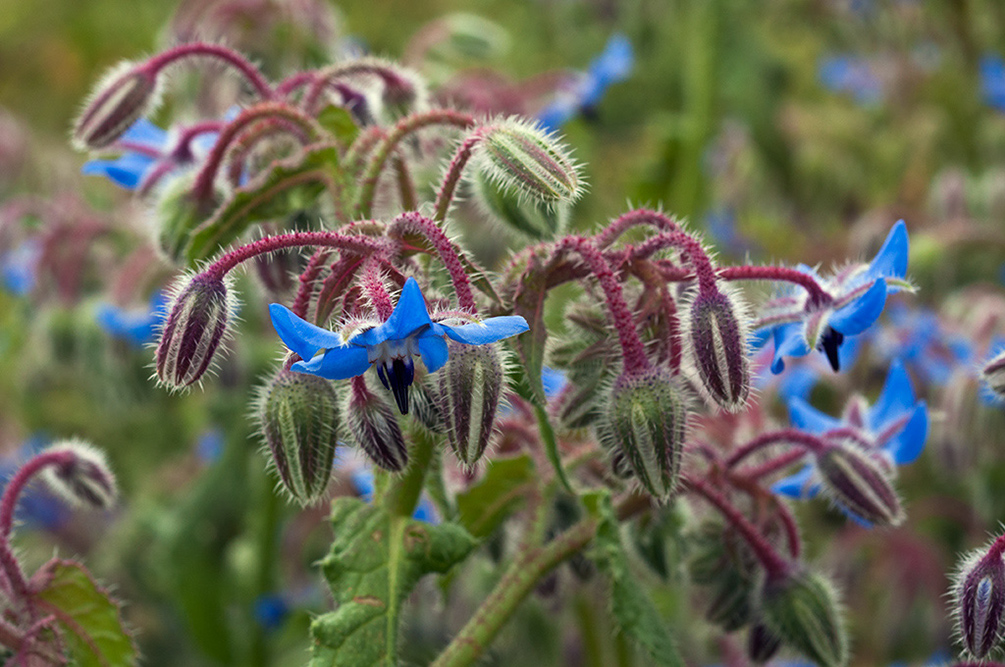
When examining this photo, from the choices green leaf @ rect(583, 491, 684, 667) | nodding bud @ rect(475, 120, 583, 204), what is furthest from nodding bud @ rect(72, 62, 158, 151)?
green leaf @ rect(583, 491, 684, 667)

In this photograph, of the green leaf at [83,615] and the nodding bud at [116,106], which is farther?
the nodding bud at [116,106]

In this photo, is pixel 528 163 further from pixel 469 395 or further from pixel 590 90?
pixel 590 90

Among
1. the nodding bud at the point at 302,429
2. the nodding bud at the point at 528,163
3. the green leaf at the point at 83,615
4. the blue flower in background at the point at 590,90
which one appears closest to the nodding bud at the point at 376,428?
the nodding bud at the point at 302,429

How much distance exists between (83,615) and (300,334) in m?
0.50

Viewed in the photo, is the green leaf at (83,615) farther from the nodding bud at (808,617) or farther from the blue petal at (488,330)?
the nodding bud at (808,617)

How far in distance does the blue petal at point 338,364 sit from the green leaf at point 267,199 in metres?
0.31

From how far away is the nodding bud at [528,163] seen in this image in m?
1.07

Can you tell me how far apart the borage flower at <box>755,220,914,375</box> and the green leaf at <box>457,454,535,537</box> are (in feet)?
1.06

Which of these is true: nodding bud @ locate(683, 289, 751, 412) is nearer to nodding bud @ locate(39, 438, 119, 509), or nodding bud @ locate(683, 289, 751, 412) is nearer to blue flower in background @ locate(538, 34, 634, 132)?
nodding bud @ locate(39, 438, 119, 509)

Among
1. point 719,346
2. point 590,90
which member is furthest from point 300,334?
point 590,90

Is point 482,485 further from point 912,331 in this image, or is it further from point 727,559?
point 912,331

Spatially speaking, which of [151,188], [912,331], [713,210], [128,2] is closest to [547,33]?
[713,210]

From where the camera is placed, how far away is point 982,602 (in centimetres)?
106

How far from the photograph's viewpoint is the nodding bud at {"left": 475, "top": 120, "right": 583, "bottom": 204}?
1072 millimetres
